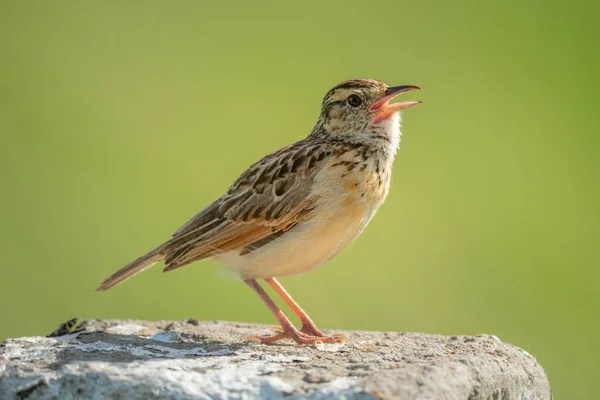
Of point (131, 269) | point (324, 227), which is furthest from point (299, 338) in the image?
point (131, 269)

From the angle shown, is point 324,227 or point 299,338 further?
point 299,338

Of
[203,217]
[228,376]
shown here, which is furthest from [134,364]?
[203,217]

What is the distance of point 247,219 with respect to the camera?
7734 millimetres

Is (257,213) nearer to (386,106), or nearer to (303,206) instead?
(303,206)

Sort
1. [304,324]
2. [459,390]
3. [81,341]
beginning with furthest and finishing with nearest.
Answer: [304,324] → [81,341] → [459,390]

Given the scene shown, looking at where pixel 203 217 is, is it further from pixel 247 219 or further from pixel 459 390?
pixel 459 390

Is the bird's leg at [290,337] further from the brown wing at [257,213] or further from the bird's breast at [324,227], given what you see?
the brown wing at [257,213]

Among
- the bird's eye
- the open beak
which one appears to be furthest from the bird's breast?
the bird's eye

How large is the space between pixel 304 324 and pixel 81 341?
2263mm

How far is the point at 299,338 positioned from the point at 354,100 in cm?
255

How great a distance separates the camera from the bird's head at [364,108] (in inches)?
324

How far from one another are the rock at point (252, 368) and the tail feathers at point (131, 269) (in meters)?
0.47

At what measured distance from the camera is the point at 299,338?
Result: 7.57 meters

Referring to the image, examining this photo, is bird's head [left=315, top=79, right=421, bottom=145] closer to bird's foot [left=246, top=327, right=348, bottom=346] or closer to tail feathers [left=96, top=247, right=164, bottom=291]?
bird's foot [left=246, top=327, right=348, bottom=346]
